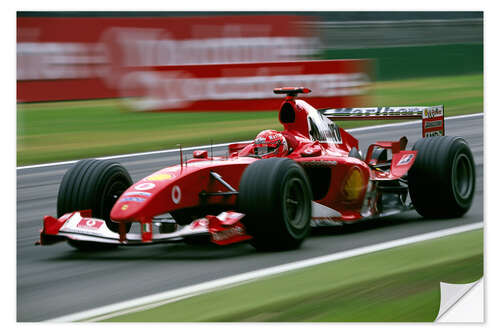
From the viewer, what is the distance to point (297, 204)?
27.5ft

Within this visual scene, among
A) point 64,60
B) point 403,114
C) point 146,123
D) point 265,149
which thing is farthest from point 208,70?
point 265,149

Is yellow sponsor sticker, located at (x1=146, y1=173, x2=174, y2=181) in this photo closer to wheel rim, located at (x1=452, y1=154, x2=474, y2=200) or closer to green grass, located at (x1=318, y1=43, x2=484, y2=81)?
green grass, located at (x1=318, y1=43, x2=484, y2=81)

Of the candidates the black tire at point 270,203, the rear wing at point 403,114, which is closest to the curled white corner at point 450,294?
the black tire at point 270,203

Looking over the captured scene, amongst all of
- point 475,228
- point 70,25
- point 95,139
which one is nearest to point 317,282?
point 475,228

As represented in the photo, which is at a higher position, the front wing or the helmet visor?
the helmet visor

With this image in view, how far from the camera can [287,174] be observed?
8.12 metres

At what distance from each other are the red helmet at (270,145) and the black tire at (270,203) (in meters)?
1.00

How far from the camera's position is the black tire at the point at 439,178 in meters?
9.71

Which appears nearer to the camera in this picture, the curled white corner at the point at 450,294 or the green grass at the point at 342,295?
the green grass at the point at 342,295

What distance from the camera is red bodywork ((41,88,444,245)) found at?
8.05 meters

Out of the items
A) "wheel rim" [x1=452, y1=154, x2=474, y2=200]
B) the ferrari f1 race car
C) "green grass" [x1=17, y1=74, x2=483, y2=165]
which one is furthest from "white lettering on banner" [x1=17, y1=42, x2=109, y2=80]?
"wheel rim" [x1=452, y1=154, x2=474, y2=200]

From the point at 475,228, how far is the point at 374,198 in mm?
1116

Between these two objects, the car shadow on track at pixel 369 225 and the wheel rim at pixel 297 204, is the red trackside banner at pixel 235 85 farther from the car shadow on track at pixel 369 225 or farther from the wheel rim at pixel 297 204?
the wheel rim at pixel 297 204

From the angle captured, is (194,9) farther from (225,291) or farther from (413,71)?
(413,71)
